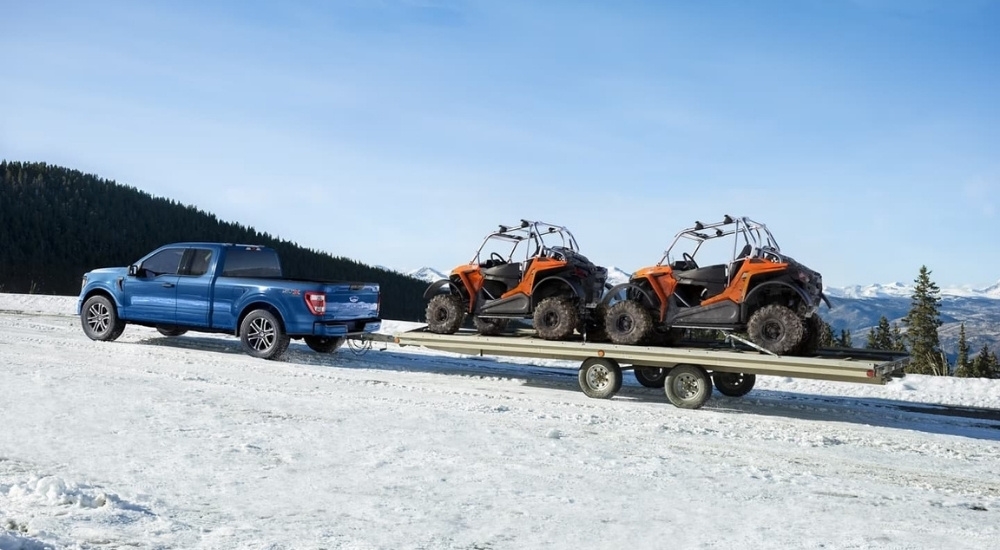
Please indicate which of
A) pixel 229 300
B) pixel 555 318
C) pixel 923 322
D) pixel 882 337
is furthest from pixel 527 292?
pixel 882 337

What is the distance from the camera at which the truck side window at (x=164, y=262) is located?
13.8 meters

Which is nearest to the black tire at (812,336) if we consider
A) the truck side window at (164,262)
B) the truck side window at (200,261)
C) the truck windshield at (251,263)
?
the truck windshield at (251,263)

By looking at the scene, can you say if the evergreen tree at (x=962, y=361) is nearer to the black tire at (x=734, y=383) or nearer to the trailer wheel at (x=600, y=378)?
the black tire at (x=734, y=383)

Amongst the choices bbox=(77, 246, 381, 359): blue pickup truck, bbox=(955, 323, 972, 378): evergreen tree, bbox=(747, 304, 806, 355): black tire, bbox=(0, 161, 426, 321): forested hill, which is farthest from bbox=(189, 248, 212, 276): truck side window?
bbox=(0, 161, 426, 321): forested hill

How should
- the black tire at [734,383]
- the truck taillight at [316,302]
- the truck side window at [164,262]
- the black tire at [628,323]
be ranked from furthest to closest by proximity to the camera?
1. the truck side window at [164,262]
2. the truck taillight at [316,302]
3. the black tire at [734,383]
4. the black tire at [628,323]

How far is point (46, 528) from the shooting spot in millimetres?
4293

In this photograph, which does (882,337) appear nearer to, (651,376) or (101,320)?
(651,376)

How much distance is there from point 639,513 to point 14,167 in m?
142

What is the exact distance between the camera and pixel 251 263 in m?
14.0

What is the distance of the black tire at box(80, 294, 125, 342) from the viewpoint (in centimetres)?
1406

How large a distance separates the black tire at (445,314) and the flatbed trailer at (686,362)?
0.23 m

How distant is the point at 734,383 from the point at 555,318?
2640mm

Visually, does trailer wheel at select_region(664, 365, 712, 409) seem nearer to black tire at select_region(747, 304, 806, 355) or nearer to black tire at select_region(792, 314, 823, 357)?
black tire at select_region(747, 304, 806, 355)

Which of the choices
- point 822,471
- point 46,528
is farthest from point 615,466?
point 46,528
